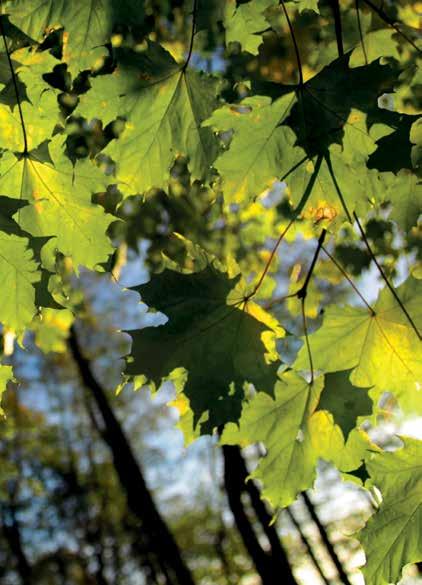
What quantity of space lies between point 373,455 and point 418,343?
0.31 meters

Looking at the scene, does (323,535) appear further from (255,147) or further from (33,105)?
(33,105)

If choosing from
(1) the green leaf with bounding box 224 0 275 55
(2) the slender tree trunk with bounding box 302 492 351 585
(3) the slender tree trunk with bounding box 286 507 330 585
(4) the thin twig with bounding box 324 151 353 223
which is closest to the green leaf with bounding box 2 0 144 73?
(1) the green leaf with bounding box 224 0 275 55

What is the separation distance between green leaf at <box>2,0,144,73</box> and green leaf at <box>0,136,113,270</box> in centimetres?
24

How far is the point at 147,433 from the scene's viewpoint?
62.7 ft

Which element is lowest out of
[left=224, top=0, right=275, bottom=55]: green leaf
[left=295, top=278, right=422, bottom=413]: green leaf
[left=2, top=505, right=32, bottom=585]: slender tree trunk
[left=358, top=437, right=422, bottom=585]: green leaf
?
[left=358, top=437, right=422, bottom=585]: green leaf

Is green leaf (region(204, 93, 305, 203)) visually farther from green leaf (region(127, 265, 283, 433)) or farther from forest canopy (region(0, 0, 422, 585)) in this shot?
green leaf (region(127, 265, 283, 433))

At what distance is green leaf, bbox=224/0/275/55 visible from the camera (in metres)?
1.68

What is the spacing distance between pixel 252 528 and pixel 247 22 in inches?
145

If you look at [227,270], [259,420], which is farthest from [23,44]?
[259,420]

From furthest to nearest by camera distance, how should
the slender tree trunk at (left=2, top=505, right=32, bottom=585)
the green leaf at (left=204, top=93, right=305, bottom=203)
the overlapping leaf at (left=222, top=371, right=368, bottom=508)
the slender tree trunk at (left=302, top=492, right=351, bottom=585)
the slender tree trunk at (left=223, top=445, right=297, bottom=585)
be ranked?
1. the slender tree trunk at (left=2, top=505, right=32, bottom=585)
2. the slender tree trunk at (left=302, top=492, right=351, bottom=585)
3. the slender tree trunk at (left=223, top=445, right=297, bottom=585)
4. the overlapping leaf at (left=222, top=371, right=368, bottom=508)
5. the green leaf at (left=204, top=93, right=305, bottom=203)

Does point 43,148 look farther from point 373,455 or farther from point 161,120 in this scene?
point 373,455

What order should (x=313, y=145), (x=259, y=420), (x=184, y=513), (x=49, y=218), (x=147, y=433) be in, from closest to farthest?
(x=313, y=145) < (x=49, y=218) < (x=259, y=420) < (x=147, y=433) < (x=184, y=513)

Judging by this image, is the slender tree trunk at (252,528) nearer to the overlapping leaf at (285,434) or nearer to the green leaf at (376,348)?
the overlapping leaf at (285,434)

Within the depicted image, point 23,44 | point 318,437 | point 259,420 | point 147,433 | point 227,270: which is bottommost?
point 318,437
